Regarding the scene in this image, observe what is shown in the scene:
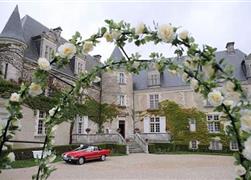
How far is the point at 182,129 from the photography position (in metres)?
22.2

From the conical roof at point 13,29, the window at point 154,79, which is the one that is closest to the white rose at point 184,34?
the conical roof at point 13,29

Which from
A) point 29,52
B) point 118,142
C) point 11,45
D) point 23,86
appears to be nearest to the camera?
point 23,86

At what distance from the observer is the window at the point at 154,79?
959 inches

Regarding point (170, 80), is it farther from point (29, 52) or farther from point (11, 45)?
point (11, 45)

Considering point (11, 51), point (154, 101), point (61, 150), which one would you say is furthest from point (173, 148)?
point (11, 51)

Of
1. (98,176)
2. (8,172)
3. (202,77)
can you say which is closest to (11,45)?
(8,172)

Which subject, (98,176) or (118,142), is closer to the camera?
(98,176)

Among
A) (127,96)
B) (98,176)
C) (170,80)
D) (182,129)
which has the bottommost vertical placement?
(98,176)

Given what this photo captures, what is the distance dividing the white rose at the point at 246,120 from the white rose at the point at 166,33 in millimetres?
632

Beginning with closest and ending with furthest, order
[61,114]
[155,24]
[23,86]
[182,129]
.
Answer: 1. [155,24]
2. [23,86]
3. [61,114]
4. [182,129]

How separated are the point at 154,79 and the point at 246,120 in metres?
23.5

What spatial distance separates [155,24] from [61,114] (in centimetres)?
112

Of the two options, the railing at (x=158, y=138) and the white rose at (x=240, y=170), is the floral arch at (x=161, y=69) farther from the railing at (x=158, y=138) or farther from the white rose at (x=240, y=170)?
the railing at (x=158, y=138)

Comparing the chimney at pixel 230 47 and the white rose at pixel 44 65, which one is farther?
the chimney at pixel 230 47
